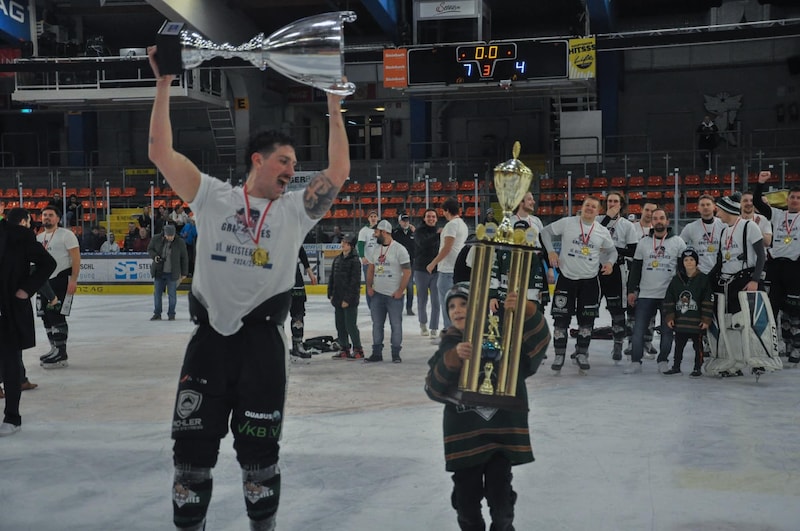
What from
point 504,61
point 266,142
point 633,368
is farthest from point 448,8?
point 266,142

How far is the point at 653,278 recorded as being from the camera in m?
8.92

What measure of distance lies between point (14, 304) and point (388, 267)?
14.2 ft

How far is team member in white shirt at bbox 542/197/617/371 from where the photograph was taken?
8.73m

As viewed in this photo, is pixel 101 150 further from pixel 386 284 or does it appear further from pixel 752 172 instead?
pixel 386 284

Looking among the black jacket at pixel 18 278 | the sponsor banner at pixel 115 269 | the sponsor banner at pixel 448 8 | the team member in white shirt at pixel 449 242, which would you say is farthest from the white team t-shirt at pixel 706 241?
the sponsor banner at pixel 448 8

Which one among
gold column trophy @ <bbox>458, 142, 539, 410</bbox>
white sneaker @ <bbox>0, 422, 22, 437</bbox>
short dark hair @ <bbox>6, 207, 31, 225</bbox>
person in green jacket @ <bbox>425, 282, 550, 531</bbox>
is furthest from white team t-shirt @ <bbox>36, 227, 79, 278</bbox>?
gold column trophy @ <bbox>458, 142, 539, 410</bbox>

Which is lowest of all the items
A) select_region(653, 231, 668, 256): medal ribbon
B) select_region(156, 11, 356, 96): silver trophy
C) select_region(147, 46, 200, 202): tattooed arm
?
select_region(653, 231, 668, 256): medal ribbon

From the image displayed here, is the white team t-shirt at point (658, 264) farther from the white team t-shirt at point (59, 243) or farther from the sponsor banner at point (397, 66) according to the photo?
the sponsor banner at point (397, 66)

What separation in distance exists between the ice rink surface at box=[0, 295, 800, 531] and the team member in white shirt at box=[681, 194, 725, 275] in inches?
45.5

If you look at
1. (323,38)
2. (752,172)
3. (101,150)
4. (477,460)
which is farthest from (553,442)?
(101,150)

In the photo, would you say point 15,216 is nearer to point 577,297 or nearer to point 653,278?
point 577,297

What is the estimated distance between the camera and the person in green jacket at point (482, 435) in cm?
352

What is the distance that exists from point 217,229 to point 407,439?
3.03m

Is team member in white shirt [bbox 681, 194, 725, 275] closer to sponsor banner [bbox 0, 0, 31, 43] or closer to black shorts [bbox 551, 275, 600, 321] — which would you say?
black shorts [bbox 551, 275, 600, 321]
